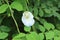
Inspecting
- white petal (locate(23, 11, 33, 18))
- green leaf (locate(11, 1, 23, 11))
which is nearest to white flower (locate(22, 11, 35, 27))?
white petal (locate(23, 11, 33, 18))

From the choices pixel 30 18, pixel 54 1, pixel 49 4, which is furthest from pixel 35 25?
pixel 54 1

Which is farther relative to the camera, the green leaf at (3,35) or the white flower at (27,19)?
the white flower at (27,19)

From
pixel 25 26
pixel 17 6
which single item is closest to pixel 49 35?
pixel 25 26

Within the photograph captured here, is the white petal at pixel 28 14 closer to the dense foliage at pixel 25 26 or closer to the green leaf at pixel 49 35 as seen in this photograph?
the dense foliage at pixel 25 26

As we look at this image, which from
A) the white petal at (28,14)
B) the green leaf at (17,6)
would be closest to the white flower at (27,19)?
the white petal at (28,14)

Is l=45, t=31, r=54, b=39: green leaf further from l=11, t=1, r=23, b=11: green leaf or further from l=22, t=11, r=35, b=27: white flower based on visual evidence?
l=11, t=1, r=23, b=11: green leaf
